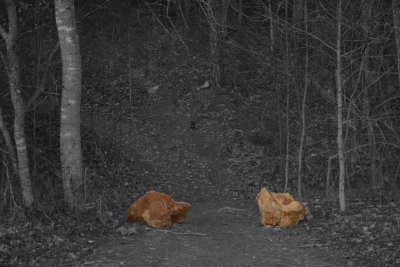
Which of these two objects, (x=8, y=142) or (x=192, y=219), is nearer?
(x=8, y=142)

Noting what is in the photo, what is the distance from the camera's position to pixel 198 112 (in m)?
20.7

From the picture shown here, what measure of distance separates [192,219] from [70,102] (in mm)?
3315

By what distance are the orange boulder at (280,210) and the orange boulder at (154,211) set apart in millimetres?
1581

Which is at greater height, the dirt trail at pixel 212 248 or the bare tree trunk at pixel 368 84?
the bare tree trunk at pixel 368 84

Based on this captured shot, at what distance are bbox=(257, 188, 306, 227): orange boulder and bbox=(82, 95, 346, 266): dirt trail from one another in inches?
7.2

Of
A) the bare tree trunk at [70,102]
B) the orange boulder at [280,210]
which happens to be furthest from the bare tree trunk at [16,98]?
the orange boulder at [280,210]

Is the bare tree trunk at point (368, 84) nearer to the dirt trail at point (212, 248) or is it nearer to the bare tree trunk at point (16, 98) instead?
the dirt trail at point (212, 248)

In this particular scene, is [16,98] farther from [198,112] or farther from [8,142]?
[198,112]

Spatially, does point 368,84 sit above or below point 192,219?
above

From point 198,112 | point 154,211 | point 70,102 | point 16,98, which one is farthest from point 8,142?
point 198,112

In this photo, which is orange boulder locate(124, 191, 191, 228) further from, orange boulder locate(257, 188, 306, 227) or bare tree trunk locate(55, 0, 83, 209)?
orange boulder locate(257, 188, 306, 227)

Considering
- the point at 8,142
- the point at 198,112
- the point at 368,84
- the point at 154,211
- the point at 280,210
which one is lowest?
the point at 280,210

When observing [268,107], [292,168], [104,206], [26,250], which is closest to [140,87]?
[268,107]

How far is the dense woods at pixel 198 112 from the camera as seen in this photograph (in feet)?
29.6
